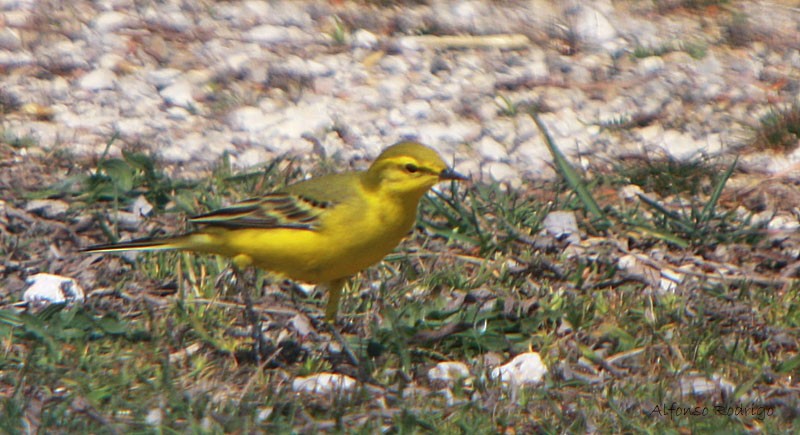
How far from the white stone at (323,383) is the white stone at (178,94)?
320cm

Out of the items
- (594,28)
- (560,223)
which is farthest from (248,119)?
(594,28)

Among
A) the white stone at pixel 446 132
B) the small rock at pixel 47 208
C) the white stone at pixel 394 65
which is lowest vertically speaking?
the white stone at pixel 446 132

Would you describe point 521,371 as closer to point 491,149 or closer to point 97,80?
point 491,149

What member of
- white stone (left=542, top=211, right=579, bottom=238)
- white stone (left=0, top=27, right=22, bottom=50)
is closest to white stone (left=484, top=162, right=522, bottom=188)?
white stone (left=542, top=211, right=579, bottom=238)

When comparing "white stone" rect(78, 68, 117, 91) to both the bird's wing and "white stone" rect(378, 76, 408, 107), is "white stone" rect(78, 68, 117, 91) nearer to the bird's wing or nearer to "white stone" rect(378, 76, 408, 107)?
"white stone" rect(378, 76, 408, 107)

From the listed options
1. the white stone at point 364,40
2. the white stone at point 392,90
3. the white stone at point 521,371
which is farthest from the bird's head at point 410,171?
the white stone at point 364,40

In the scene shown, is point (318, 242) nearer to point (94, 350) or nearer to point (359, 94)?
point (94, 350)

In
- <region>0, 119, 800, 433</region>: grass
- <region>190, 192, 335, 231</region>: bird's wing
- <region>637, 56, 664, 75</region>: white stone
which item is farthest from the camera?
<region>637, 56, 664, 75</region>: white stone

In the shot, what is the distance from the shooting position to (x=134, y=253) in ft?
21.1

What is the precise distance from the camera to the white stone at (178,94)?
8.20 metres

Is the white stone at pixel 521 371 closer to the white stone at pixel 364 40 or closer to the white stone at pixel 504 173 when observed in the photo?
the white stone at pixel 504 173

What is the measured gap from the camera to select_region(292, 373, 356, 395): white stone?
533 centimetres

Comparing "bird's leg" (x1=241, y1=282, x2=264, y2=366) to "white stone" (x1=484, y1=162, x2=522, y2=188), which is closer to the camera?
"bird's leg" (x1=241, y1=282, x2=264, y2=366)

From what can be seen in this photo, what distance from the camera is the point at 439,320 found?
5961mm
